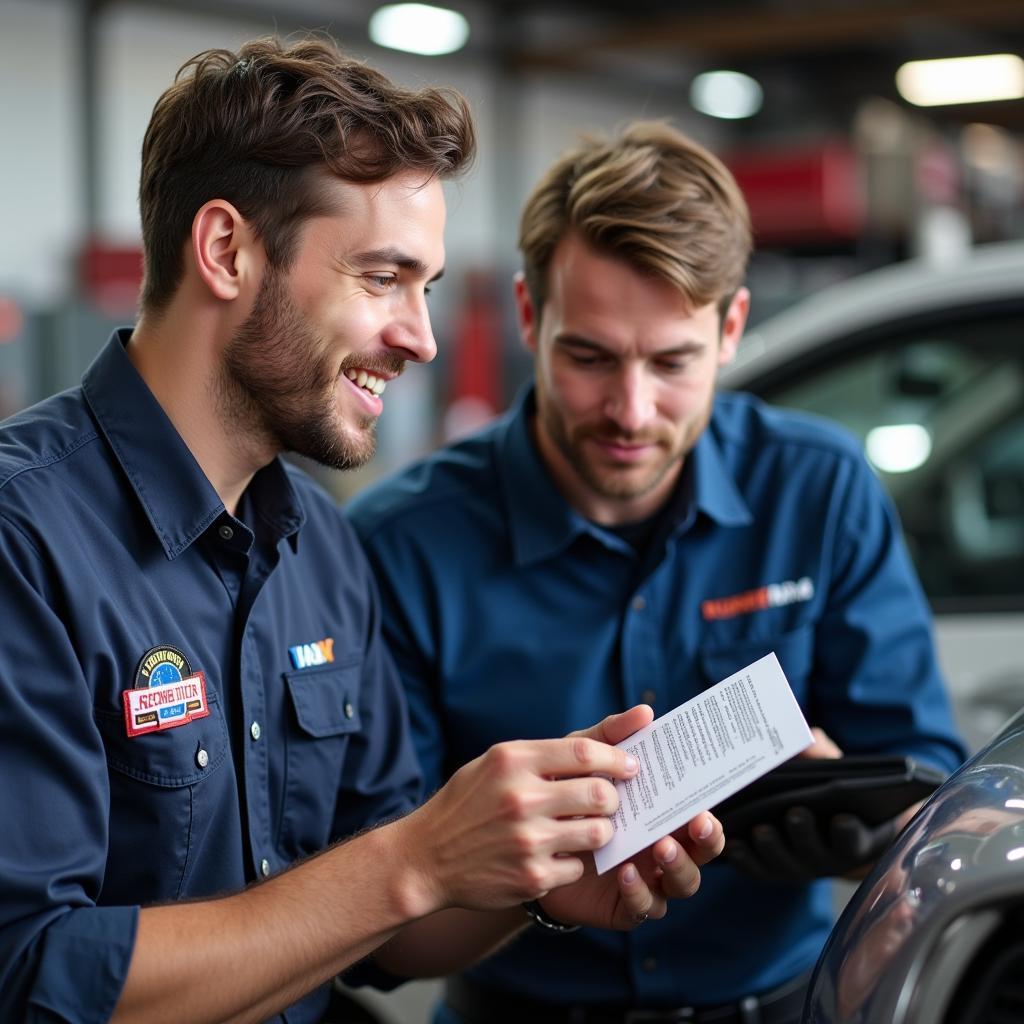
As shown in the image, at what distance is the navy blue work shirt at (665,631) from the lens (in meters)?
1.93

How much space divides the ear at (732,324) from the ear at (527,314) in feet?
0.91

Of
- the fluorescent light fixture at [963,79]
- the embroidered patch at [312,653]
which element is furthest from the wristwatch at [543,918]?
the fluorescent light fixture at [963,79]

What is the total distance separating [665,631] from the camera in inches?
77.9

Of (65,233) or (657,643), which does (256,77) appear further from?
(65,233)

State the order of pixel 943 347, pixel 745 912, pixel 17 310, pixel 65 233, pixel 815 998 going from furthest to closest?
1. pixel 65 233
2. pixel 17 310
3. pixel 943 347
4. pixel 745 912
5. pixel 815 998

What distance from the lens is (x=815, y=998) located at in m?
1.27

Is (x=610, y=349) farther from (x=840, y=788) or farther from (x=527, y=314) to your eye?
(x=840, y=788)

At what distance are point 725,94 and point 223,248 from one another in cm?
1556

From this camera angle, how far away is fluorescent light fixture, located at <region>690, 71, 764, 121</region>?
15891mm

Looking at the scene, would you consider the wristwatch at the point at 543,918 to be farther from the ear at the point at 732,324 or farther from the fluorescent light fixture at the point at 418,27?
the fluorescent light fixture at the point at 418,27

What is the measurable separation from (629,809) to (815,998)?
0.25 metres

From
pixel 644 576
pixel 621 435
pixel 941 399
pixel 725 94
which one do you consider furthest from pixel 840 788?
pixel 725 94

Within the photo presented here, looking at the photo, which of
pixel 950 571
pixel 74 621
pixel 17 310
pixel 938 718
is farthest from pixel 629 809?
pixel 17 310

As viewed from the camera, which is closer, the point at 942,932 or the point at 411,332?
the point at 942,932
